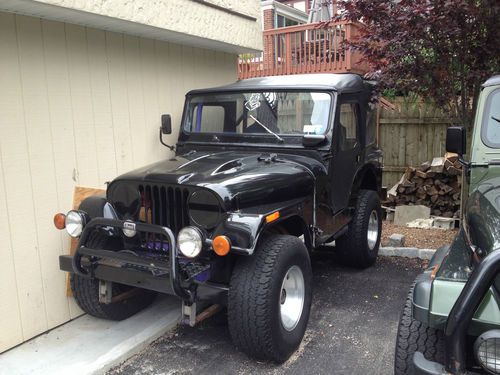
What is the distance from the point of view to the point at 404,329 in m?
2.43

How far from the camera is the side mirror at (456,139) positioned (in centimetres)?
345

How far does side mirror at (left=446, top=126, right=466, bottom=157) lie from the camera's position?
136 inches

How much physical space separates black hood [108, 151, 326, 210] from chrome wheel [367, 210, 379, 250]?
174cm

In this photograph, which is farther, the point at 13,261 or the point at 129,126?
the point at 129,126

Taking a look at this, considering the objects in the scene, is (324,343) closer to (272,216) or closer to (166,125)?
(272,216)

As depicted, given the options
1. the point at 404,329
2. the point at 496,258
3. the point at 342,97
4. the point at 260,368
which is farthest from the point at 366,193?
the point at 496,258

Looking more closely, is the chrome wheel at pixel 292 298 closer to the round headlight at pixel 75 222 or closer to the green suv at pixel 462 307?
the green suv at pixel 462 307

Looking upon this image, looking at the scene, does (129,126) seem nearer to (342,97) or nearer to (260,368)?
(342,97)

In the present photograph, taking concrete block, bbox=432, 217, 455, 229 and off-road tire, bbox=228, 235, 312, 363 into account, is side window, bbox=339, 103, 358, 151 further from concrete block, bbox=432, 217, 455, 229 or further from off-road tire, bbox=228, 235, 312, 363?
concrete block, bbox=432, 217, 455, 229

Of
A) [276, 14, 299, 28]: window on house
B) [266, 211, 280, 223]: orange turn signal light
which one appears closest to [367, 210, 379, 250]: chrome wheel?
[266, 211, 280, 223]: orange turn signal light

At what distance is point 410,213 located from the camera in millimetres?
7637

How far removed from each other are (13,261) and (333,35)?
9.15 metres

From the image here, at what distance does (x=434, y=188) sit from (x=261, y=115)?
14.0ft

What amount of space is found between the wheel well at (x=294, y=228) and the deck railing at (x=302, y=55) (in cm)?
730
